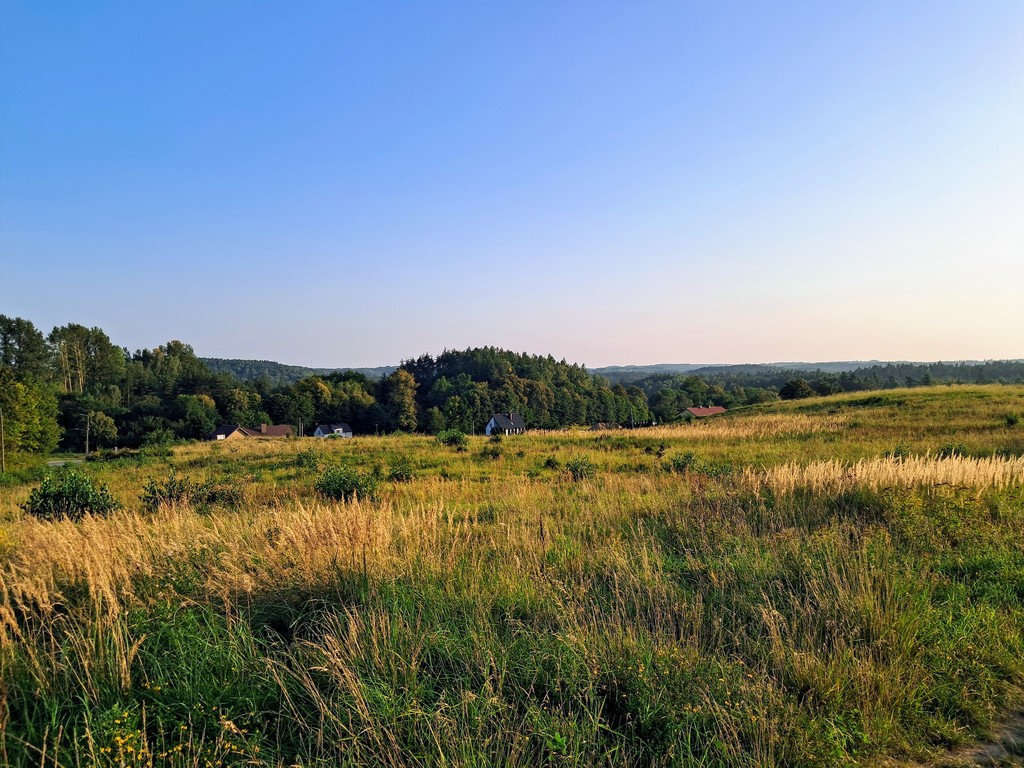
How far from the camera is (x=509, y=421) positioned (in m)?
80.1

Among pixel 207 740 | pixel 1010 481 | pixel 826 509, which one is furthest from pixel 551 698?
pixel 1010 481


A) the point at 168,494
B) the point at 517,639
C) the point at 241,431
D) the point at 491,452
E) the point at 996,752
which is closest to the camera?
the point at 996,752

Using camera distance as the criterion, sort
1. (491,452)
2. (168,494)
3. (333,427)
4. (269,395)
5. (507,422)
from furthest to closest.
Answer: (269,395), (333,427), (507,422), (491,452), (168,494)

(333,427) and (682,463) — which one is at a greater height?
(682,463)

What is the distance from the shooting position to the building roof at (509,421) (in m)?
79.2

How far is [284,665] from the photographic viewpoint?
3178 millimetres

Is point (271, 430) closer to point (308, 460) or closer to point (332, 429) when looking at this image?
point (332, 429)

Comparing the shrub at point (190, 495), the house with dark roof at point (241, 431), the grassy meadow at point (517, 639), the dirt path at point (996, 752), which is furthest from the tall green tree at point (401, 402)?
the dirt path at point (996, 752)

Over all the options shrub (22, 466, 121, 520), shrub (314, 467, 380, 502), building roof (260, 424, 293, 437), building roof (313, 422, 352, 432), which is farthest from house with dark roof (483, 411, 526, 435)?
shrub (22, 466, 121, 520)

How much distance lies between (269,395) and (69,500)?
3634 inches

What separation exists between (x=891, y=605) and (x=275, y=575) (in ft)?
18.5

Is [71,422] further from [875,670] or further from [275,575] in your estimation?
[875,670]

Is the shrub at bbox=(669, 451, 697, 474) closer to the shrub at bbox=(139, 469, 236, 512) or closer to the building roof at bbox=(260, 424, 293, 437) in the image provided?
the shrub at bbox=(139, 469, 236, 512)

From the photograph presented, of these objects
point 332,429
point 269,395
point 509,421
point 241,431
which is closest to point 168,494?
point 509,421
